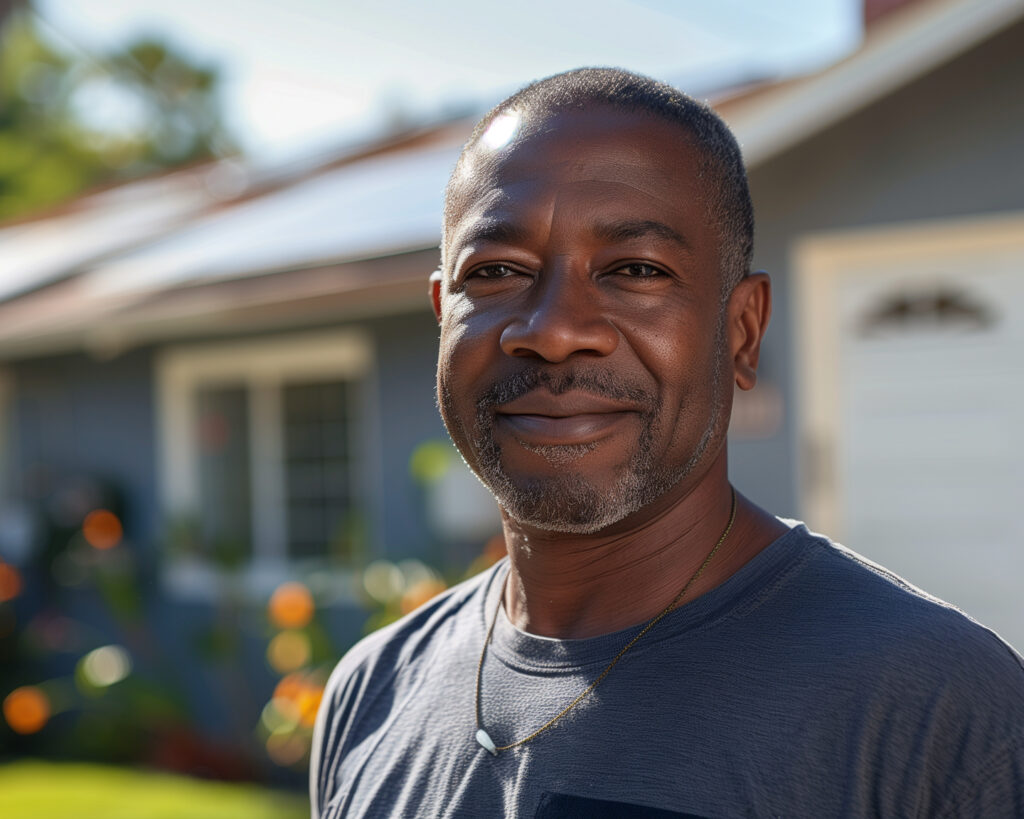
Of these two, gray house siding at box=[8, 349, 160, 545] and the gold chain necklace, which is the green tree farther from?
the gold chain necklace

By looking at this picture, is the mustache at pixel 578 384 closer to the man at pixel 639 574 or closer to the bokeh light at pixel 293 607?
the man at pixel 639 574

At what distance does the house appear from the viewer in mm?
5227

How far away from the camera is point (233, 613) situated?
809 centimetres

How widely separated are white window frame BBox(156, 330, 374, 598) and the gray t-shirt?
19.9 feet

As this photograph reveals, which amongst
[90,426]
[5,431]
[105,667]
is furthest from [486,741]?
[5,431]

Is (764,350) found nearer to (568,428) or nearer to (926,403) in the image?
(926,403)

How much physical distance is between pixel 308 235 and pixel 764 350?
272cm

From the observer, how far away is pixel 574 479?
1516 mm

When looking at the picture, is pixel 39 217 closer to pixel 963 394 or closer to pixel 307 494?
pixel 307 494

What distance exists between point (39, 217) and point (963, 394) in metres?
11.6

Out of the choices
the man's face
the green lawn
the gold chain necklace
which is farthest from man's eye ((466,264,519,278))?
the green lawn

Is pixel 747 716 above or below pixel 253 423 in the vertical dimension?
below

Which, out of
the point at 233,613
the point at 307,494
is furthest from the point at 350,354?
the point at 233,613

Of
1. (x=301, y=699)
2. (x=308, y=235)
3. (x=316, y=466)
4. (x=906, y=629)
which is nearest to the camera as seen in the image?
(x=906, y=629)
